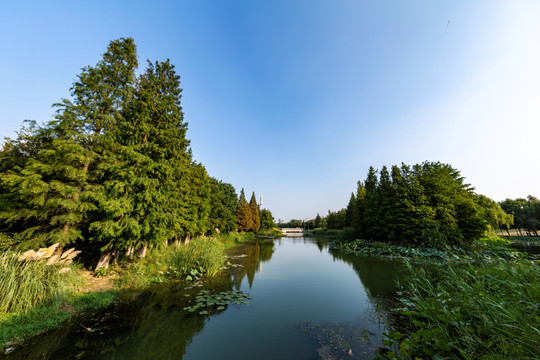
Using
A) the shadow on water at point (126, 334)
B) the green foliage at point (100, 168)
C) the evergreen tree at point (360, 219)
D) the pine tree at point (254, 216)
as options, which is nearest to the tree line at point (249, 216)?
the pine tree at point (254, 216)

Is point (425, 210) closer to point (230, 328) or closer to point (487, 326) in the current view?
point (487, 326)

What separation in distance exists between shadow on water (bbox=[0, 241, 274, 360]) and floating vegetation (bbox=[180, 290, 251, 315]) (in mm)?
339

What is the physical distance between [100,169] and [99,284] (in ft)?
17.3

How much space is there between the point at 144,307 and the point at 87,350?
257 cm

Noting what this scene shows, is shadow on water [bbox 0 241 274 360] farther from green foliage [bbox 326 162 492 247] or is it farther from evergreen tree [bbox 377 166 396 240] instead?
evergreen tree [bbox 377 166 396 240]

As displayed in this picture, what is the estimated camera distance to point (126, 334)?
5.04 m

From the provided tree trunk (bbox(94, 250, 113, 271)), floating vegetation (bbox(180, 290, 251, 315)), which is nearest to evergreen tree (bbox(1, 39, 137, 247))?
tree trunk (bbox(94, 250, 113, 271))

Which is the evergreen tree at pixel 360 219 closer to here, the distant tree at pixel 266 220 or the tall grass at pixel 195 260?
the tall grass at pixel 195 260

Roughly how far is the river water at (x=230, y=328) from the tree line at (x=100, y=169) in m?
3.73

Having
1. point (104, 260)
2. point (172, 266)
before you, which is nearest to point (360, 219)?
point (172, 266)

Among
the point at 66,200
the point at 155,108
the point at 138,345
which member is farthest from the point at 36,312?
the point at 155,108

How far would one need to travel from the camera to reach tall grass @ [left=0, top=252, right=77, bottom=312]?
5.03m

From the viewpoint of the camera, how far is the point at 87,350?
430cm

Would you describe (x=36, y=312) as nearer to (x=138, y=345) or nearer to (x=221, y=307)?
(x=138, y=345)
